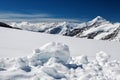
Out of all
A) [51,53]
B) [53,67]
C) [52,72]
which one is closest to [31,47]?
[51,53]

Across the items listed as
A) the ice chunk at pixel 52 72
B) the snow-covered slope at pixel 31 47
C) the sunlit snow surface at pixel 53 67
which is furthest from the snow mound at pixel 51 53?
the snow-covered slope at pixel 31 47

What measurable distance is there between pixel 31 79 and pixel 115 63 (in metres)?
4.59

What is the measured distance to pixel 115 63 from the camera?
1084 cm

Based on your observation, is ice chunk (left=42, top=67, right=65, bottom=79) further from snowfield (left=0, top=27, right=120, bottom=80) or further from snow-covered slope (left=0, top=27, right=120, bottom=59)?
snow-covered slope (left=0, top=27, right=120, bottom=59)

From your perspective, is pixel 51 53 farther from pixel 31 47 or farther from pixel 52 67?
pixel 31 47

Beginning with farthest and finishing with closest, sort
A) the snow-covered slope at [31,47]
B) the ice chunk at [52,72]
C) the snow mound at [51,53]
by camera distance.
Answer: the snow-covered slope at [31,47], the snow mound at [51,53], the ice chunk at [52,72]

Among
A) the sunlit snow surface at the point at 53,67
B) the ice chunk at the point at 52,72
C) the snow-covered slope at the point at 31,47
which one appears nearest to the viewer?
the sunlit snow surface at the point at 53,67

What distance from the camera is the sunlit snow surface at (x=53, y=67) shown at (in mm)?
7539

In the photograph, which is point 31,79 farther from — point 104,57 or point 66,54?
point 104,57

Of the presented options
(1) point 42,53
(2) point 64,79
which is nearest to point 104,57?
(1) point 42,53

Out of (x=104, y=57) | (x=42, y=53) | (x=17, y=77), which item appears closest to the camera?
(x=17, y=77)

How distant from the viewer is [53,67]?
27.9 feet

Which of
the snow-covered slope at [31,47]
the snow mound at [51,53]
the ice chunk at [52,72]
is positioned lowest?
the ice chunk at [52,72]

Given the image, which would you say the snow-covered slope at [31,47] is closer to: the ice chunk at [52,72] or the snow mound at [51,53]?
the snow mound at [51,53]
